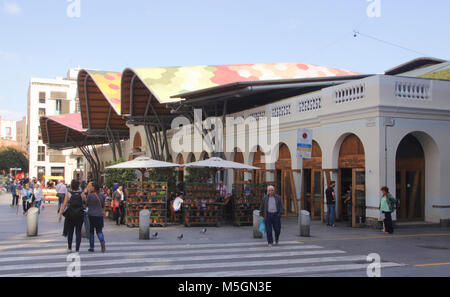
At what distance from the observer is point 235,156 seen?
1145 inches

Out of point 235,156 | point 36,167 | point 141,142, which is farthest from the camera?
point 36,167

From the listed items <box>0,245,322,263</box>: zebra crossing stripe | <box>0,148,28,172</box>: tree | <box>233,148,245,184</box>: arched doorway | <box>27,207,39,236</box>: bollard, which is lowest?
<box>0,245,322,263</box>: zebra crossing stripe

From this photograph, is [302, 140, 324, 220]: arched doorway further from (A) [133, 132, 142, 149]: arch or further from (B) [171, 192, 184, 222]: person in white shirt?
(A) [133, 132, 142, 149]: arch

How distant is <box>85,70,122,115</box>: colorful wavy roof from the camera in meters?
42.3

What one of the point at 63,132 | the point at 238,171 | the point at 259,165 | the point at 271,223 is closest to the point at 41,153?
the point at 63,132

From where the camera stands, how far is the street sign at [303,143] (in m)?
16.1

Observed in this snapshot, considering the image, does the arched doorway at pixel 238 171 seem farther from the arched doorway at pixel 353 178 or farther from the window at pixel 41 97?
the window at pixel 41 97

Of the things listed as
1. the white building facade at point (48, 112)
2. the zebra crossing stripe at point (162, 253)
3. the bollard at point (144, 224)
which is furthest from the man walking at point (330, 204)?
the white building facade at point (48, 112)

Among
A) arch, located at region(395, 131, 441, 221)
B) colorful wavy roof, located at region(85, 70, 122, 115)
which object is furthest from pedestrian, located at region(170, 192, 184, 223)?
colorful wavy roof, located at region(85, 70, 122, 115)

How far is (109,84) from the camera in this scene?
43.6 metres

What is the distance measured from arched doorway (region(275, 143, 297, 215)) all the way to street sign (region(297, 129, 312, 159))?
658 centimetres
